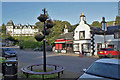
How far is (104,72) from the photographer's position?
15.3ft

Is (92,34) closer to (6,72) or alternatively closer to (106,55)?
(106,55)

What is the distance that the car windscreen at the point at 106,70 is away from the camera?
441 cm

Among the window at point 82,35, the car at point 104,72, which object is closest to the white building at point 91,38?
the window at point 82,35

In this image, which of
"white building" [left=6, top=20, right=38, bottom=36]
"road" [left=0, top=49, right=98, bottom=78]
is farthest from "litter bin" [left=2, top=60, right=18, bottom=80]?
"white building" [left=6, top=20, right=38, bottom=36]

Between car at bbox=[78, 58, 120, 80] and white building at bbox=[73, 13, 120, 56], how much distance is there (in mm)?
17039

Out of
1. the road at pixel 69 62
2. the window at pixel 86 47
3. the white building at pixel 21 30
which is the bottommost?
the road at pixel 69 62

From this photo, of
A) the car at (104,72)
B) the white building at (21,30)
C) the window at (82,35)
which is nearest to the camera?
the car at (104,72)

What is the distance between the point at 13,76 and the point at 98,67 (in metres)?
4.43

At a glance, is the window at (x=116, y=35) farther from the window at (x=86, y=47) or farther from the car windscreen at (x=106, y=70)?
the car windscreen at (x=106, y=70)

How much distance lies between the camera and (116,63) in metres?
4.80

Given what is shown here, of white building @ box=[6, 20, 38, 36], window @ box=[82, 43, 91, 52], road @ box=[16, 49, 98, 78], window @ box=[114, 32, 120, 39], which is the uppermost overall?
white building @ box=[6, 20, 38, 36]

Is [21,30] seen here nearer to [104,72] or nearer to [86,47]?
[86,47]

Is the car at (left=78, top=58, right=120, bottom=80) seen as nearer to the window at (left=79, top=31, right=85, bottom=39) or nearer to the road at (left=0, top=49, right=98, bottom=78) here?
the road at (left=0, top=49, right=98, bottom=78)

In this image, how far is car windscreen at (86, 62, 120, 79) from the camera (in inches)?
173
